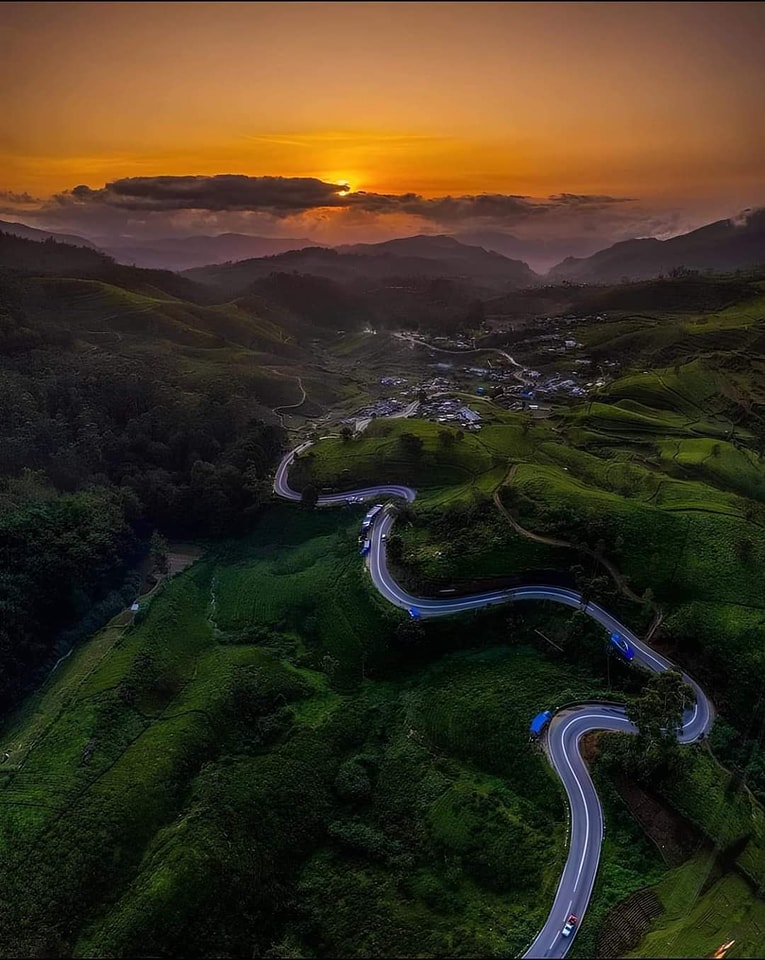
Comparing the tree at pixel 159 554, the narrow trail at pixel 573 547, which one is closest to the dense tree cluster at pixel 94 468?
the tree at pixel 159 554

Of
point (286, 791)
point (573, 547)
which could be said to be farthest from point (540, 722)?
point (286, 791)

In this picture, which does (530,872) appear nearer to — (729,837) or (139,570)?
(729,837)

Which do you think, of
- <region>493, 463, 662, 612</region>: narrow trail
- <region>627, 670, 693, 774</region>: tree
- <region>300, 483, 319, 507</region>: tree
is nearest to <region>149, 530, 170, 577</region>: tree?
<region>300, 483, 319, 507</region>: tree

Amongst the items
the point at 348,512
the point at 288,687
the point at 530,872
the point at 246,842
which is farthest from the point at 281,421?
the point at 530,872

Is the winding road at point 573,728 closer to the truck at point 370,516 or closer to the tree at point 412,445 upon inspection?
the truck at point 370,516

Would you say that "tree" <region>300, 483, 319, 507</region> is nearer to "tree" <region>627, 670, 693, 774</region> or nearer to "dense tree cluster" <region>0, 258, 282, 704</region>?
"dense tree cluster" <region>0, 258, 282, 704</region>
